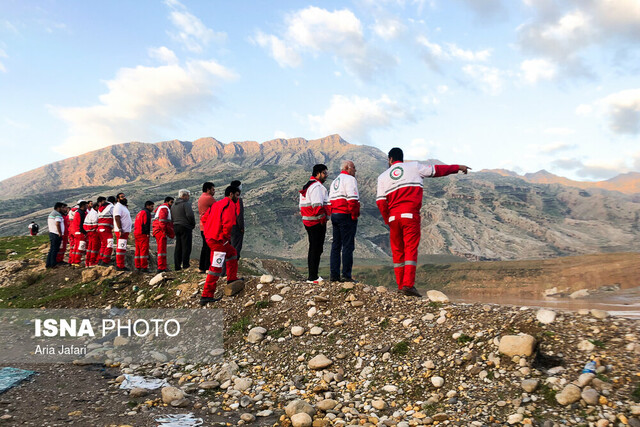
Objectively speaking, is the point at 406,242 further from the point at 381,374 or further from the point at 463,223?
the point at 463,223

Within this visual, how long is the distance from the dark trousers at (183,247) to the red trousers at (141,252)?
1243 millimetres

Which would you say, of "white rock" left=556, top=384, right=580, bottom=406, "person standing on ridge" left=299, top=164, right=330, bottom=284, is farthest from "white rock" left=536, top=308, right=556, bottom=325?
"person standing on ridge" left=299, top=164, right=330, bottom=284

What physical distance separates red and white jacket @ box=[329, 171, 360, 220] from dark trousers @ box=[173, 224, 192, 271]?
6.72 m

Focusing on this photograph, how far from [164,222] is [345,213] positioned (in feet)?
26.0

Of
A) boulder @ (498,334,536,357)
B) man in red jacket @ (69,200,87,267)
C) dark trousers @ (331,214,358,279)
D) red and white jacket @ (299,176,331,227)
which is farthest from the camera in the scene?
man in red jacket @ (69,200,87,267)

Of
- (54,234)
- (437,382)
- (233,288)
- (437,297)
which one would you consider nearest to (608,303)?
(437,297)

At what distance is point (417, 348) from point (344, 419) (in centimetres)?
178

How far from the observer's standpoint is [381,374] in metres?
5.71

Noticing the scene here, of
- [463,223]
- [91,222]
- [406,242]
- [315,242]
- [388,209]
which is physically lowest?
[463,223]

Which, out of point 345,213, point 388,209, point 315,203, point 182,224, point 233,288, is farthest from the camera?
point 182,224

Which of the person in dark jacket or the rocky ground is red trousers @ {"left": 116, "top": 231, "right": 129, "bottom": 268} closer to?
the person in dark jacket

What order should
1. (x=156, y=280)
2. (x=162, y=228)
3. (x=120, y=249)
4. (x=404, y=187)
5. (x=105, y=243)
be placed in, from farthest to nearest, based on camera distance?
(x=105, y=243) < (x=120, y=249) < (x=162, y=228) < (x=156, y=280) < (x=404, y=187)

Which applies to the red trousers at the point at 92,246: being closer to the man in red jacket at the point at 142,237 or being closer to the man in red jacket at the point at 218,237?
the man in red jacket at the point at 142,237

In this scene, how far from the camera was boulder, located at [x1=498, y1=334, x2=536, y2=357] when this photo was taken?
5043 millimetres
